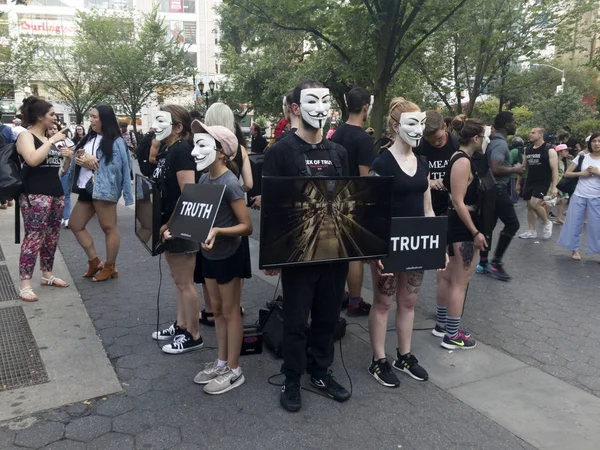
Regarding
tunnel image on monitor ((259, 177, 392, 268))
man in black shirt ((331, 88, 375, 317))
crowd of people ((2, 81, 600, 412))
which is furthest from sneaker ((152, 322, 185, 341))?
man in black shirt ((331, 88, 375, 317))

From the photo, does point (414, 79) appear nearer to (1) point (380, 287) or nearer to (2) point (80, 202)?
(2) point (80, 202)

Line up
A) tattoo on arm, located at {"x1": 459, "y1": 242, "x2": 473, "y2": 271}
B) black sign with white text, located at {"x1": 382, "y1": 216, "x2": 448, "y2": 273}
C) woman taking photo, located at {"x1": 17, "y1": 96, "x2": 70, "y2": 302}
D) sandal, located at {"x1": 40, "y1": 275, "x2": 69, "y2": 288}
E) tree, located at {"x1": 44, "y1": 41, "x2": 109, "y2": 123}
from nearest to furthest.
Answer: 1. black sign with white text, located at {"x1": 382, "y1": 216, "x2": 448, "y2": 273}
2. tattoo on arm, located at {"x1": 459, "y1": 242, "x2": 473, "y2": 271}
3. woman taking photo, located at {"x1": 17, "y1": 96, "x2": 70, "y2": 302}
4. sandal, located at {"x1": 40, "y1": 275, "x2": 69, "y2": 288}
5. tree, located at {"x1": 44, "y1": 41, "x2": 109, "y2": 123}

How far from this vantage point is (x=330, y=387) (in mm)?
3488

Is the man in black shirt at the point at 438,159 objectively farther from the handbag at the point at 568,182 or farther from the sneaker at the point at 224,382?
the handbag at the point at 568,182

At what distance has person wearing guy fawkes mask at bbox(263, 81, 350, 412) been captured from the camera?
3.23 m

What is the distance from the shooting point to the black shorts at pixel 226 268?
3326 mm

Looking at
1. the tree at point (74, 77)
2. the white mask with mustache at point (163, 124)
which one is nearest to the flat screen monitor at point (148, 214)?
the white mask with mustache at point (163, 124)

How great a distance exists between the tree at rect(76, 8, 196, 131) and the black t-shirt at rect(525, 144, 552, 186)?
31.5m

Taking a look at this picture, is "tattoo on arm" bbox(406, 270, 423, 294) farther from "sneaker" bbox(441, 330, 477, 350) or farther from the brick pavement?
"sneaker" bbox(441, 330, 477, 350)

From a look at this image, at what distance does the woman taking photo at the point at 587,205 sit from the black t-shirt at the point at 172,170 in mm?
6081

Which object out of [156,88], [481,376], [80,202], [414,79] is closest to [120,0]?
[156,88]

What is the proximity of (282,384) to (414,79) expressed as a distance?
20.0 m

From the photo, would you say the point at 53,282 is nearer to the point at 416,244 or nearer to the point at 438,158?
the point at 416,244

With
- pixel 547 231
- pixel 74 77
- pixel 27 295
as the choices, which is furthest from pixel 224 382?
pixel 74 77
